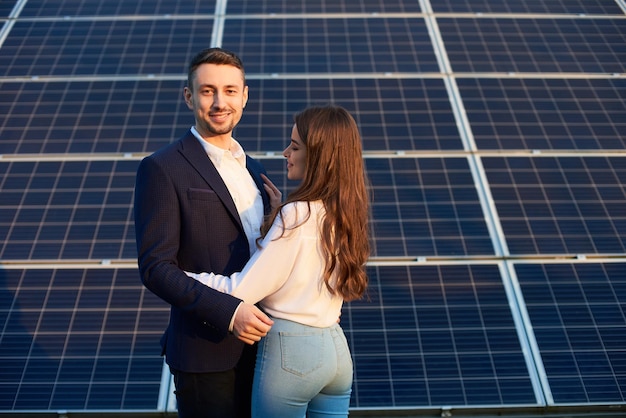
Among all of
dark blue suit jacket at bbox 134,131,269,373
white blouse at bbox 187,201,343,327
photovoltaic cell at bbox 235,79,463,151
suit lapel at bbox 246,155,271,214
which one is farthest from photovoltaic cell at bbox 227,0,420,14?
white blouse at bbox 187,201,343,327

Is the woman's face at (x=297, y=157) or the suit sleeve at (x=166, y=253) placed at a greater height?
the woman's face at (x=297, y=157)

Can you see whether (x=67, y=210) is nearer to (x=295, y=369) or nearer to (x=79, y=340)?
(x=79, y=340)

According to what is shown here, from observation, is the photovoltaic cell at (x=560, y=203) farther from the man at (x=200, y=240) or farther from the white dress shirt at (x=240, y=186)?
the man at (x=200, y=240)

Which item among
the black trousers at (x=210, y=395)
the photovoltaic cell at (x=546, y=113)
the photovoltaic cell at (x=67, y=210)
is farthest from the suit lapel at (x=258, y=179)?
the photovoltaic cell at (x=546, y=113)

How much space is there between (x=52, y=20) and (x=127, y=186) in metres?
3.51

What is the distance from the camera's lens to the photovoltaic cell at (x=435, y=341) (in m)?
4.83

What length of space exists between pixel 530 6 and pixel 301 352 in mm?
7671

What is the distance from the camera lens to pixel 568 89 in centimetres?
732

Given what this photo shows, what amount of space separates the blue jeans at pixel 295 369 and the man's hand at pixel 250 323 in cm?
11

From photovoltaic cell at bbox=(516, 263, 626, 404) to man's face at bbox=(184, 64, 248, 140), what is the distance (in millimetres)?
3467

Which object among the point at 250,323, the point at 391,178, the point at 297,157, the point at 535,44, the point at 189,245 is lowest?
the point at 250,323

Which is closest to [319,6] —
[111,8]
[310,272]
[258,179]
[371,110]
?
[371,110]

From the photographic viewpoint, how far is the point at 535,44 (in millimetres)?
8008

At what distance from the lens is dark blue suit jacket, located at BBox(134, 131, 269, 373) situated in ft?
8.23
